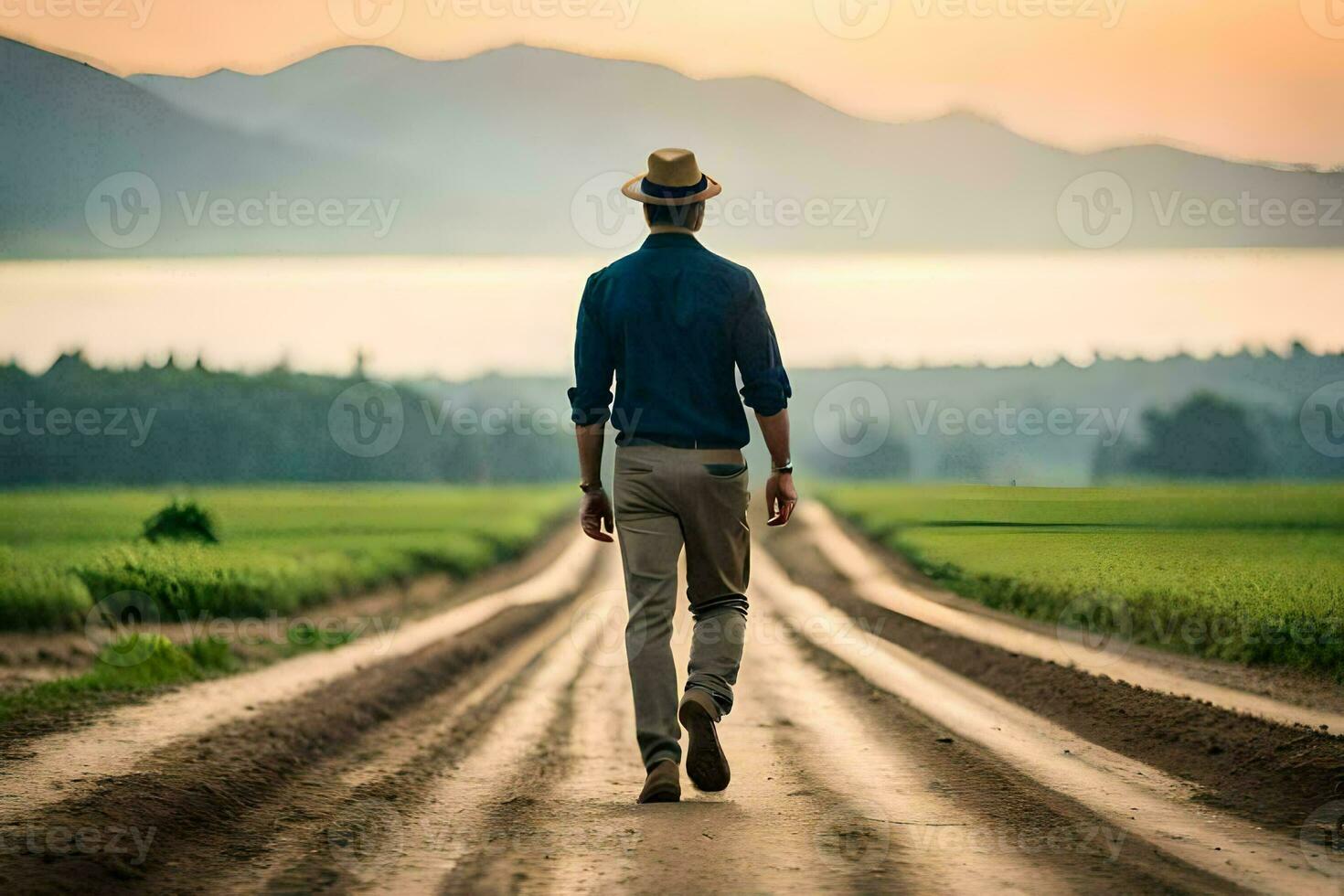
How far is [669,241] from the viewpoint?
5988mm

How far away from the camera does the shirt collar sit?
5.97 metres

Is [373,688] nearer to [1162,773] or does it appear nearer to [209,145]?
[1162,773]

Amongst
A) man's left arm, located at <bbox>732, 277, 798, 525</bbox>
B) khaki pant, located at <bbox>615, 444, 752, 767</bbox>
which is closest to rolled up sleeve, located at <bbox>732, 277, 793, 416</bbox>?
man's left arm, located at <bbox>732, 277, 798, 525</bbox>

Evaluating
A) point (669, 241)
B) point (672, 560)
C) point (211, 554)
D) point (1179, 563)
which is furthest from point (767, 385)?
point (211, 554)

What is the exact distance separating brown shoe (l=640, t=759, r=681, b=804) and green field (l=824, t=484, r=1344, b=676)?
5795 millimetres

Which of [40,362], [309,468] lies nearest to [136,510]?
[40,362]

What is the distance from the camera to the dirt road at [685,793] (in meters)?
4.43

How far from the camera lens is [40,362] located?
68.6ft

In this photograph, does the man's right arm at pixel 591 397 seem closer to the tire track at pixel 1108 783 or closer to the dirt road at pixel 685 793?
the dirt road at pixel 685 793

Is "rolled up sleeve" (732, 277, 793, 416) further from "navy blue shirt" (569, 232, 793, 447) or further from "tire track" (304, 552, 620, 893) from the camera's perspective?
"tire track" (304, 552, 620, 893)

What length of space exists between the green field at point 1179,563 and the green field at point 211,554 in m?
8.62

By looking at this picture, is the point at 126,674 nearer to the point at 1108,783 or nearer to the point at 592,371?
the point at 592,371

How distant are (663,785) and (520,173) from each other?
111ft

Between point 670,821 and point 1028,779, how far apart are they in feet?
6.38
